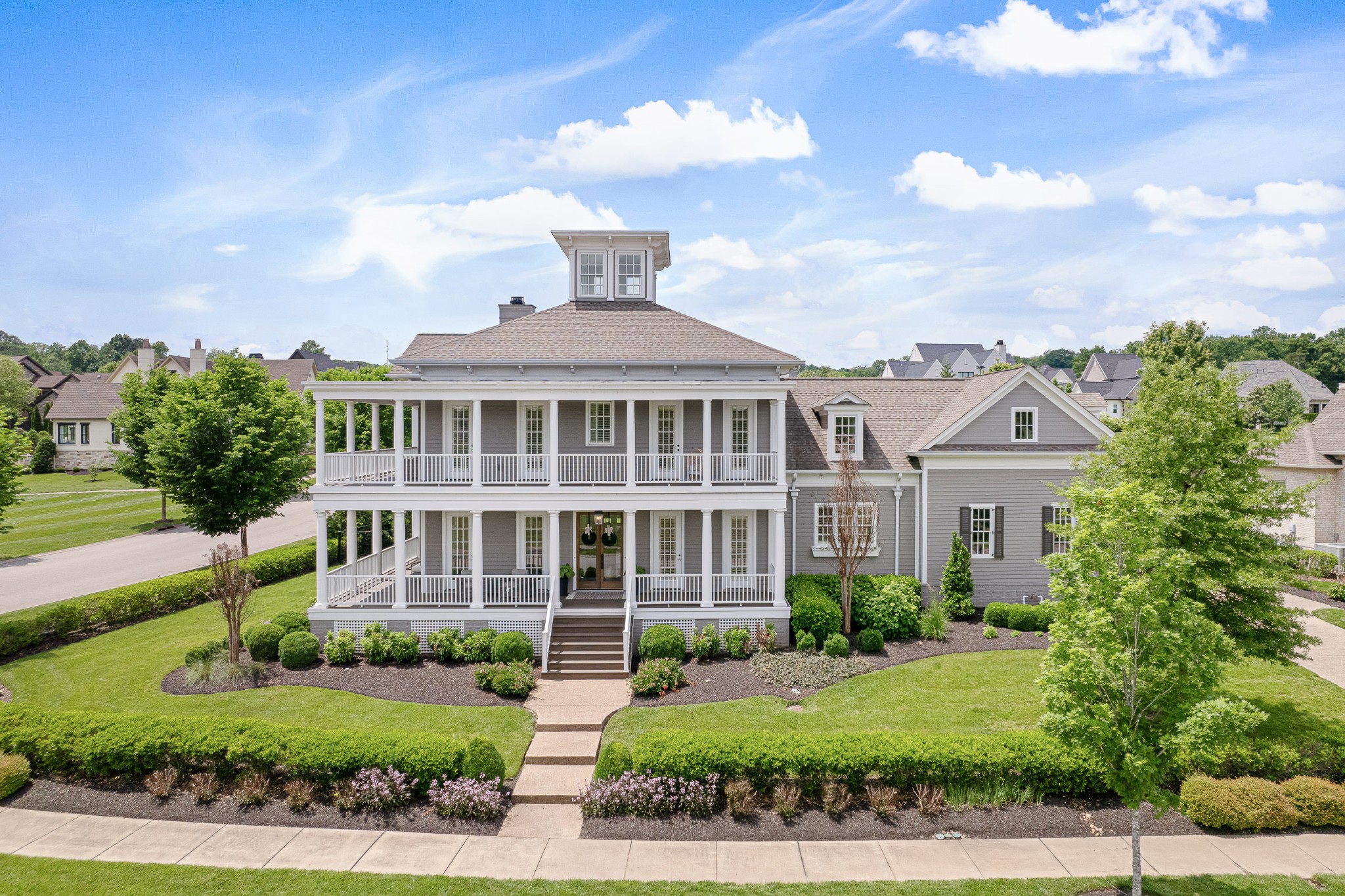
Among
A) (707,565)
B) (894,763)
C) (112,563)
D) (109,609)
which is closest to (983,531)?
(707,565)

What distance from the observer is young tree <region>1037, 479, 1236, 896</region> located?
8797 mm

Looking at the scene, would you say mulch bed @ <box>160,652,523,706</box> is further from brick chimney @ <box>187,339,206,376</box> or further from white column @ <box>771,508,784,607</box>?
brick chimney @ <box>187,339,206,376</box>

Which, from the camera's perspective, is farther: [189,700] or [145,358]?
[145,358]

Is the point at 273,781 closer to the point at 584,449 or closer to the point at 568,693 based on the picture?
the point at 568,693

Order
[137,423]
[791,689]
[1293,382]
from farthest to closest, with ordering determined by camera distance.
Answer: [1293,382] < [137,423] < [791,689]

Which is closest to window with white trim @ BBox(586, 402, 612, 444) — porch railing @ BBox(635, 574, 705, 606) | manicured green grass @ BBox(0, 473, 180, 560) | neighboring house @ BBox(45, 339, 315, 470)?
porch railing @ BBox(635, 574, 705, 606)

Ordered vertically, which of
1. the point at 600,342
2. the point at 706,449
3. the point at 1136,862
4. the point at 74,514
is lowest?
the point at 1136,862

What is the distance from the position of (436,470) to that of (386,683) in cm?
620

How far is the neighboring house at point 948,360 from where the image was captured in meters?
85.7

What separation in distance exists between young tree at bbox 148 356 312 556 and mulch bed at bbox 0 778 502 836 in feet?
44.1

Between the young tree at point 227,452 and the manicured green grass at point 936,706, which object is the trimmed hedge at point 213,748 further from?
the young tree at point 227,452

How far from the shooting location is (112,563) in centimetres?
2911

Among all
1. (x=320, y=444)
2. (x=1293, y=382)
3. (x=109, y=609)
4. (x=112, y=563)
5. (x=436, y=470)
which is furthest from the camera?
(x=1293, y=382)

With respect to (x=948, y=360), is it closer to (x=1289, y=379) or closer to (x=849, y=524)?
(x=1289, y=379)
